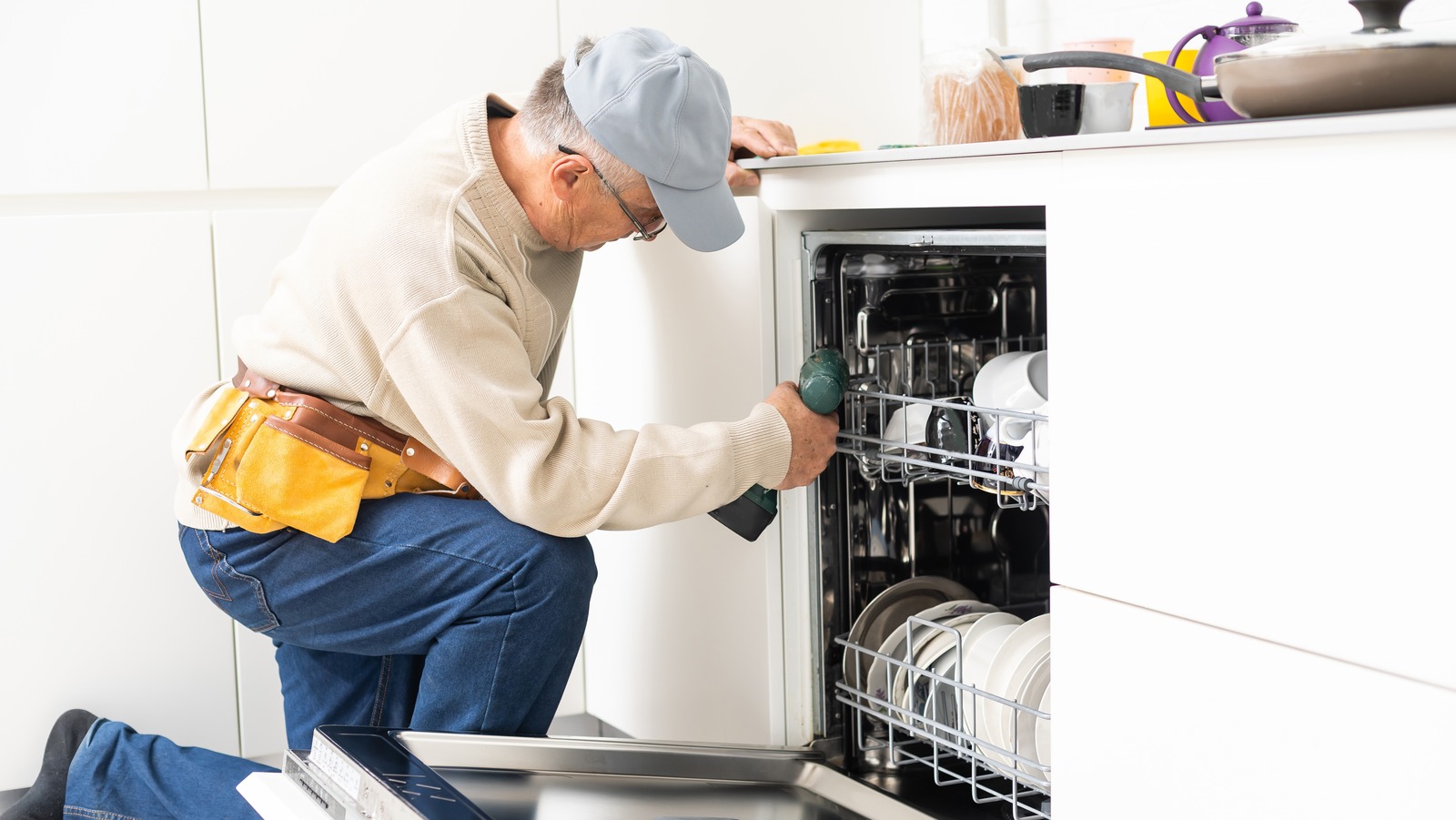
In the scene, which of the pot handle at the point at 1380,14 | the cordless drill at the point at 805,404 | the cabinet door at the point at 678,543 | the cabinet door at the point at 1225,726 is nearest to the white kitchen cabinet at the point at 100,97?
the cabinet door at the point at 678,543

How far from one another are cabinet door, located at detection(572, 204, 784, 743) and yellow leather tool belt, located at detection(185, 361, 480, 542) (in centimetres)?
39

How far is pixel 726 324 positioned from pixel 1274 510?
800 millimetres

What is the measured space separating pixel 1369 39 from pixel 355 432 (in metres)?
1.11

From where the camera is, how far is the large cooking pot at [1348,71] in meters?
0.87

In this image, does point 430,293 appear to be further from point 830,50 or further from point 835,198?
point 830,50

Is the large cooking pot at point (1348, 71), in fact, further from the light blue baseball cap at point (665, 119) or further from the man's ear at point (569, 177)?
the man's ear at point (569, 177)

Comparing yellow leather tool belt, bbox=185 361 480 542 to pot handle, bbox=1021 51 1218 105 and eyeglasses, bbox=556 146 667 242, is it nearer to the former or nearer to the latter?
eyeglasses, bbox=556 146 667 242

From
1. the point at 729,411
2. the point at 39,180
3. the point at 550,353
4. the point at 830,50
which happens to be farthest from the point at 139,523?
the point at 830,50

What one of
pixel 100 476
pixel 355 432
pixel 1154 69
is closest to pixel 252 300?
pixel 100 476

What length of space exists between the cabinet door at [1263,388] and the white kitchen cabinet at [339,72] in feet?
3.64

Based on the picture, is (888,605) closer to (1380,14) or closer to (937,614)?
(937,614)

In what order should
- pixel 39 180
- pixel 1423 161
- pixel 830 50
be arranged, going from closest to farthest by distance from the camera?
pixel 1423 161, pixel 39 180, pixel 830 50

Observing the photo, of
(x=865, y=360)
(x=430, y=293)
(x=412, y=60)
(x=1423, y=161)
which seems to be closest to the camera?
(x=1423, y=161)

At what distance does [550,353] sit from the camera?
1.73 m
